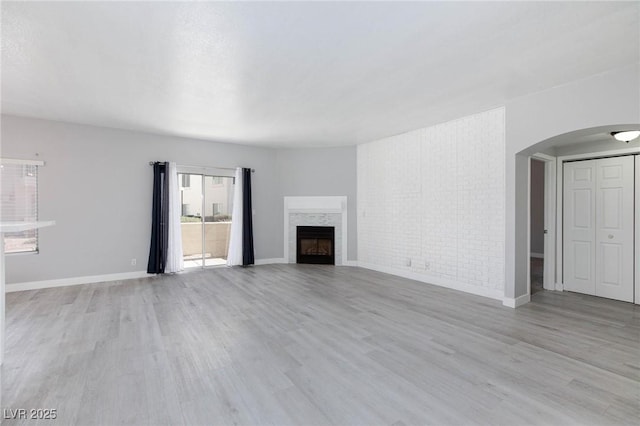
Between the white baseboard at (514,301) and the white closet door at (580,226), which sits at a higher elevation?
the white closet door at (580,226)

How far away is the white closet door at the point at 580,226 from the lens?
4.80 m

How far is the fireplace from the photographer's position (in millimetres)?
7328

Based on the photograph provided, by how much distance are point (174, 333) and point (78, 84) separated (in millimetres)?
3170

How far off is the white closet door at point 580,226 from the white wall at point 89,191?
23.0 feet

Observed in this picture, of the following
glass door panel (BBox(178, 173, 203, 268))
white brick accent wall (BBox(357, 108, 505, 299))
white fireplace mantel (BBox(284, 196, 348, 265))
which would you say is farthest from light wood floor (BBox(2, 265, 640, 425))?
white fireplace mantel (BBox(284, 196, 348, 265))

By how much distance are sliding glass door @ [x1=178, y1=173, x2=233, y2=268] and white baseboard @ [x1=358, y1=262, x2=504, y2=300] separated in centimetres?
337

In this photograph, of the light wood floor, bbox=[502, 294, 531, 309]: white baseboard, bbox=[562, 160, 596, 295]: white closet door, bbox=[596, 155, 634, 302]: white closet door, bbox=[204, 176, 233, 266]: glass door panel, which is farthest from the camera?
bbox=[204, 176, 233, 266]: glass door panel

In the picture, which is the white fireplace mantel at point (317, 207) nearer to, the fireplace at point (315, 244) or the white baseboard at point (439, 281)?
the fireplace at point (315, 244)

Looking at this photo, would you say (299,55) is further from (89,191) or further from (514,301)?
(89,191)

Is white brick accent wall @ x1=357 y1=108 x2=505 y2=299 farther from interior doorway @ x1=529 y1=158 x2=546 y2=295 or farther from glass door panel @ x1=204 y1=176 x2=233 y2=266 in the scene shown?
interior doorway @ x1=529 y1=158 x2=546 y2=295

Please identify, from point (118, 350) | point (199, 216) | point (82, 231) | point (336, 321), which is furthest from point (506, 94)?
point (82, 231)

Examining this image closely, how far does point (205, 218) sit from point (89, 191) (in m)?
2.14

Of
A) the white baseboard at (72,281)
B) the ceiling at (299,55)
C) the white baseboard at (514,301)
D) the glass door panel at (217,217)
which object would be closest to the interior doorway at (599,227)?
the white baseboard at (514,301)

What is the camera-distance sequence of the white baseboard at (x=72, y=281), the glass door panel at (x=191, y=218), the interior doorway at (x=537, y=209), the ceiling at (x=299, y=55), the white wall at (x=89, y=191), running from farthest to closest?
the interior doorway at (x=537, y=209), the glass door panel at (x=191, y=218), the white wall at (x=89, y=191), the white baseboard at (x=72, y=281), the ceiling at (x=299, y=55)
